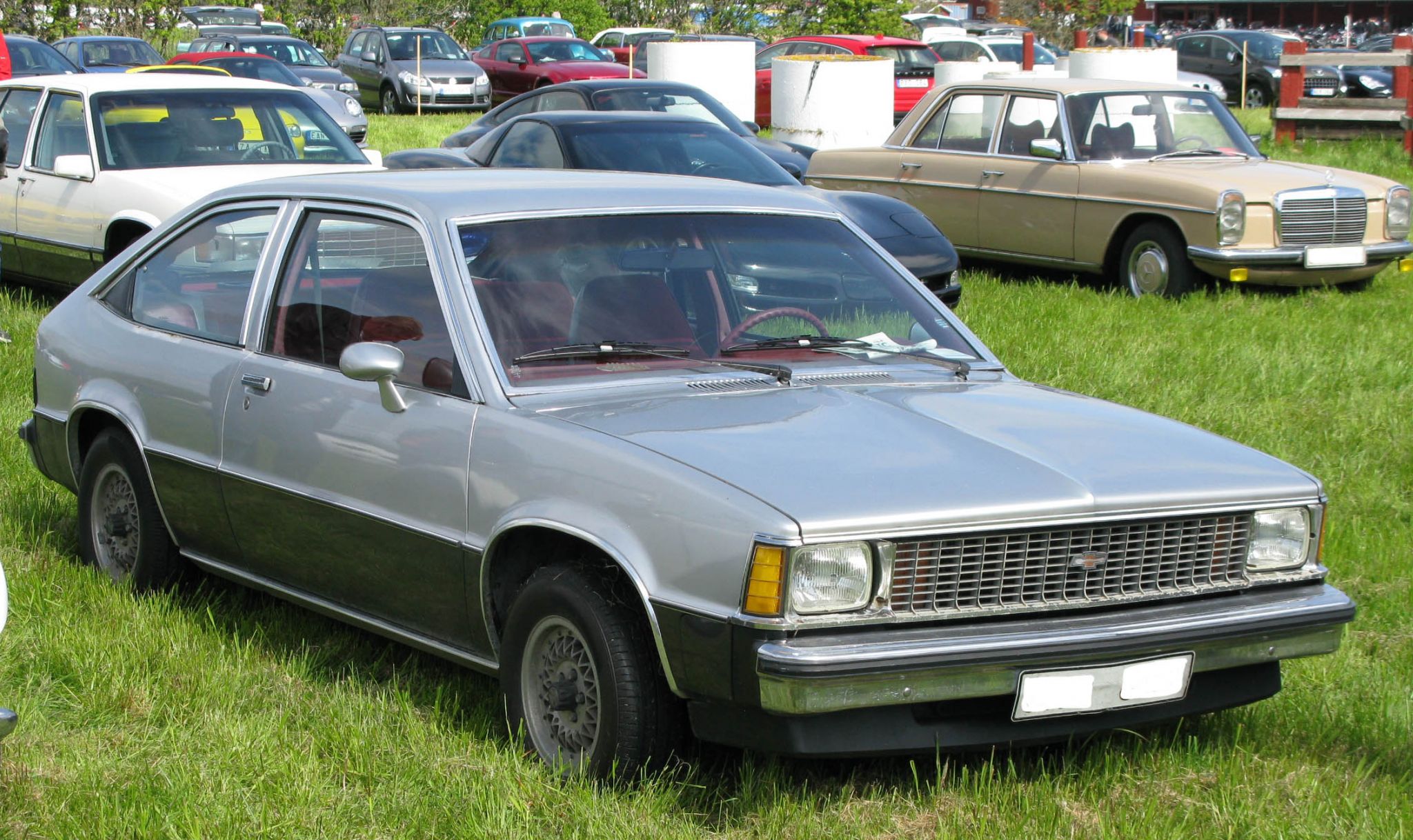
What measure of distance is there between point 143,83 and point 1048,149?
6078 mm

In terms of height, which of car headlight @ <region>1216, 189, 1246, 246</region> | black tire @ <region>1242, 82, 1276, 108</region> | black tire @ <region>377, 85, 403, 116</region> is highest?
car headlight @ <region>1216, 189, 1246, 246</region>

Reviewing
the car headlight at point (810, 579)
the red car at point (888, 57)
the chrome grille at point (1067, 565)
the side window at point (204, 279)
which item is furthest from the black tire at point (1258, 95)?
the car headlight at point (810, 579)

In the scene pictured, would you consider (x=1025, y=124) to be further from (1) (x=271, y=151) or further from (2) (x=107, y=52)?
(2) (x=107, y=52)

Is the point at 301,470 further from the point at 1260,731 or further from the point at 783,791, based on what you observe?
the point at 1260,731

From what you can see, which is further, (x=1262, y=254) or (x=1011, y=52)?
(x=1011, y=52)

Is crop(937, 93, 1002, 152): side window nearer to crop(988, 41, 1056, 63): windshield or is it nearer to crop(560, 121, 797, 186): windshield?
crop(560, 121, 797, 186): windshield

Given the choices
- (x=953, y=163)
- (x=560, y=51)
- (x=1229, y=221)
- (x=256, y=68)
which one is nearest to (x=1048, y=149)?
(x=953, y=163)

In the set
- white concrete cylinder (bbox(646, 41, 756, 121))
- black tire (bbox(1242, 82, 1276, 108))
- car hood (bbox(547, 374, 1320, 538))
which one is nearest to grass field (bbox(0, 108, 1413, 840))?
car hood (bbox(547, 374, 1320, 538))

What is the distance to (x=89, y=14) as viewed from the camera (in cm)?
3319

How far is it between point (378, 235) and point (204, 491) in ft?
3.15

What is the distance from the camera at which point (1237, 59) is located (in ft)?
113

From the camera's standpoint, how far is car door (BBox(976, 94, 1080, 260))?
40.2ft

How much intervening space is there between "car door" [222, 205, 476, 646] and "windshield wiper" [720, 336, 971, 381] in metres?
0.82

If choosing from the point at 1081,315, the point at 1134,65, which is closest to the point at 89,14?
the point at 1134,65
